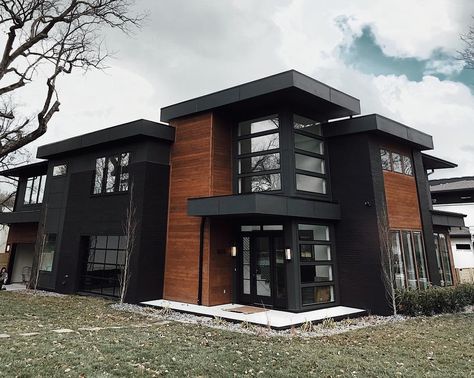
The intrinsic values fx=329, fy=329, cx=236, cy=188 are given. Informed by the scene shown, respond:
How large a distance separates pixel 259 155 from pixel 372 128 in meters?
3.66

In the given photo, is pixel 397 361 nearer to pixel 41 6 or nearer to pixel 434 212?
pixel 434 212

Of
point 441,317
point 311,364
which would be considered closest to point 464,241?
point 441,317

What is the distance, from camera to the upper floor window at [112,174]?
12203 millimetres

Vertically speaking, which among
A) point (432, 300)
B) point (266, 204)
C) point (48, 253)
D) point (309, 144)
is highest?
point (309, 144)

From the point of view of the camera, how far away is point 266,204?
8.84 meters

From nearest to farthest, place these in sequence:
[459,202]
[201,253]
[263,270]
Result: [263,270] → [201,253] → [459,202]

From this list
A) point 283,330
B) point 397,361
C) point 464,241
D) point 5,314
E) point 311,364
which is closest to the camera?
point 311,364

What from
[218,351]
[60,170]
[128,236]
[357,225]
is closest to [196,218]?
[128,236]

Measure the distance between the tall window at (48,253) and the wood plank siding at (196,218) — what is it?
616 cm

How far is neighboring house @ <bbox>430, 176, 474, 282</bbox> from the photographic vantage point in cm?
1830

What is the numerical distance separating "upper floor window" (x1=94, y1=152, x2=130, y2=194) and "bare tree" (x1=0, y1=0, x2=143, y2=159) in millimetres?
3529

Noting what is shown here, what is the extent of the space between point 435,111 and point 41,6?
16.8 m

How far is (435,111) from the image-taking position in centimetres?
1628

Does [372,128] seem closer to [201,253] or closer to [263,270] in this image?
[263,270]
